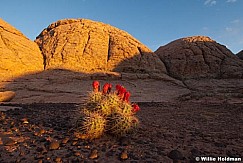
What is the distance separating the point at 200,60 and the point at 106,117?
21.4 meters

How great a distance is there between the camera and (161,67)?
23188mm

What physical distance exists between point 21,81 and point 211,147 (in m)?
15.4

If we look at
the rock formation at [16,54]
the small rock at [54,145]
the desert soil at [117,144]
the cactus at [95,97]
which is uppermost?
the rock formation at [16,54]

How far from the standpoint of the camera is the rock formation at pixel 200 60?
2288cm

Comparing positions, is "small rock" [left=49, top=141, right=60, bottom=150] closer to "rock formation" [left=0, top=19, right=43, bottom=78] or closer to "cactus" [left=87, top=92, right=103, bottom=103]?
"cactus" [left=87, top=92, right=103, bottom=103]

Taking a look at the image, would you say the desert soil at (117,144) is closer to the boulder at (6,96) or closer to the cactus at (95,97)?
the cactus at (95,97)

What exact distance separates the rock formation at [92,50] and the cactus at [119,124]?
1617 centimetres

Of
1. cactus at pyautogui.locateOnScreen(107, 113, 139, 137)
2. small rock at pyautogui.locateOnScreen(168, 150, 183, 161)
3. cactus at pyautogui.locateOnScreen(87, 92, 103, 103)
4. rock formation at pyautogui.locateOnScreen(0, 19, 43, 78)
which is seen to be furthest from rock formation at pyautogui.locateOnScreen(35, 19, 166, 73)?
small rock at pyautogui.locateOnScreen(168, 150, 183, 161)

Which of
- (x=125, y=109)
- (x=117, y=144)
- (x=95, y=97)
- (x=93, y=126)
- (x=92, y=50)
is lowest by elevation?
(x=117, y=144)

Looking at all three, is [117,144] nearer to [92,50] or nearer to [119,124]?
[119,124]

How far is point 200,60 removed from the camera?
23859mm

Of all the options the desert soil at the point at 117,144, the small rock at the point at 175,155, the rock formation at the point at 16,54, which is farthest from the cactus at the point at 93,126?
the rock formation at the point at 16,54

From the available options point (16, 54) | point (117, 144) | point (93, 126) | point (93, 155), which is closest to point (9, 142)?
point (93, 126)

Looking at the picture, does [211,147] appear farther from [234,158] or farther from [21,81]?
[21,81]
